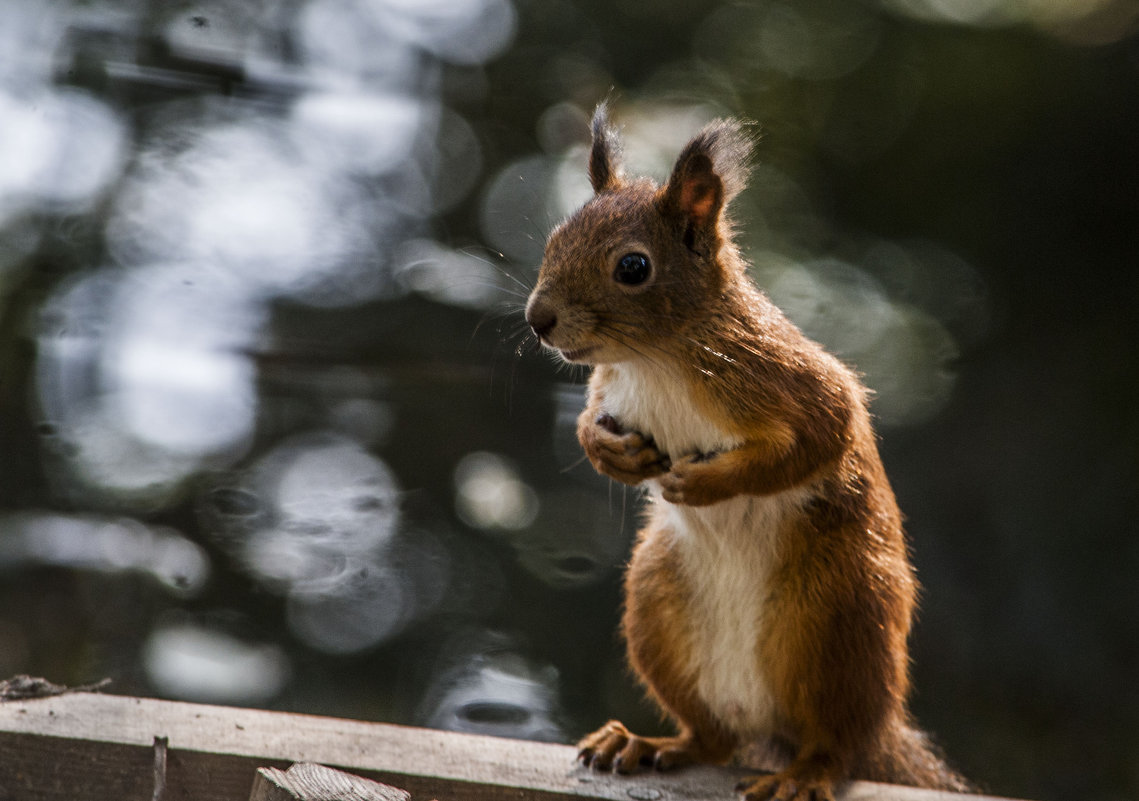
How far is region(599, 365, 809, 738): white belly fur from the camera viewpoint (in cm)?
102

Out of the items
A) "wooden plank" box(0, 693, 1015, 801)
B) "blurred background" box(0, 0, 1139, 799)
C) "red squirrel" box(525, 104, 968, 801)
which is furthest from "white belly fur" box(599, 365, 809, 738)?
"blurred background" box(0, 0, 1139, 799)

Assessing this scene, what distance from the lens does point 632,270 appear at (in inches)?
38.9

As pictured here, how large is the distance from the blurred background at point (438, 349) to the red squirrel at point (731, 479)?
44 cm

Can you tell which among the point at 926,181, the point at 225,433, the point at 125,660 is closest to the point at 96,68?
the point at 225,433

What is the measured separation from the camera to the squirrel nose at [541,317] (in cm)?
95

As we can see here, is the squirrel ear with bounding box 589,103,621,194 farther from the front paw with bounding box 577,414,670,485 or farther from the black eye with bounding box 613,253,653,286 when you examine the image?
the front paw with bounding box 577,414,670,485

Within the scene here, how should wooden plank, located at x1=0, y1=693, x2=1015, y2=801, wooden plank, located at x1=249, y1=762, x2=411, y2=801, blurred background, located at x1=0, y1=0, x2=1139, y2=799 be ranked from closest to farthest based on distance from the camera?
wooden plank, located at x1=249, y1=762, x2=411, y2=801 < wooden plank, located at x1=0, y1=693, x2=1015, y2=801 < blurred background, located at x1=0, y1=0, x2=1139, y2=799

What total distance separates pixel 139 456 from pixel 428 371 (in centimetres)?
51

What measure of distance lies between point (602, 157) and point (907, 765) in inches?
32.9

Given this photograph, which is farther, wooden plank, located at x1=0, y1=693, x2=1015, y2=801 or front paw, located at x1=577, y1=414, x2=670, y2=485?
front paw, located at x1=577, y1=414, x2=670, y2=485

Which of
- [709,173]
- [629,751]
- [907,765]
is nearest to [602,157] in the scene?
[709,173]

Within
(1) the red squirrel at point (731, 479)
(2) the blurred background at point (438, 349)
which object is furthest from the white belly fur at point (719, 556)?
(2) the blurred background at point (438, 349)

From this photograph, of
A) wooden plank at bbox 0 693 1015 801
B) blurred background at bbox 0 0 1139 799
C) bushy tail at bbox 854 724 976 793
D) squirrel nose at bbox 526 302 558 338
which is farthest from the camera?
blurred background at bbox 0 0 1139 799

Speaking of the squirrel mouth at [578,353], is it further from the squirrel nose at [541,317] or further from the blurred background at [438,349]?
the blurred background at [438,349]
